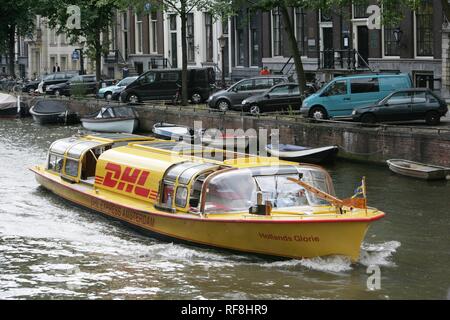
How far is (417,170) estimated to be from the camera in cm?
2908

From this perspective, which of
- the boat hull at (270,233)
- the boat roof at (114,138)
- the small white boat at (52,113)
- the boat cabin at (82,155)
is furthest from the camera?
the small white boat at (52,113)

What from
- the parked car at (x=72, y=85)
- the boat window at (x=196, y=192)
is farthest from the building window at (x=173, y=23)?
the boat window at (x=196, y=192)

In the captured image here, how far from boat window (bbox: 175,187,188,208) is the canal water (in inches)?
34.0

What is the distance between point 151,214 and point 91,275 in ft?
9.28

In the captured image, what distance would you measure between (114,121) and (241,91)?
221 inches

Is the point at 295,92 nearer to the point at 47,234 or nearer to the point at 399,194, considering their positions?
the point at 399,194

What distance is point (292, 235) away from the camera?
62.1 feet

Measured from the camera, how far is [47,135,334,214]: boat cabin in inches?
787

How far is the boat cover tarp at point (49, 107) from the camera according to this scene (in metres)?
51.2

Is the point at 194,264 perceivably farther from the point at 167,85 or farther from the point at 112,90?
the point at 112,90

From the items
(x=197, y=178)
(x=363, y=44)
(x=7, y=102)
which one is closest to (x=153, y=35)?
(x=7, y=102)

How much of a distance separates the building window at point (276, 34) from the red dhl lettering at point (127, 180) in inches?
1229

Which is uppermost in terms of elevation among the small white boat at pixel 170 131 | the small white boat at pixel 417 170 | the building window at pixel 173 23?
the building window at pixel 173 23

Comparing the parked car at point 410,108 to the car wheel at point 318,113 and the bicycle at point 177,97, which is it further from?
the bicycle at point 177,97
